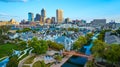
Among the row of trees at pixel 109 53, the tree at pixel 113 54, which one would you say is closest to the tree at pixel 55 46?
the row of trees at pixel 109 53

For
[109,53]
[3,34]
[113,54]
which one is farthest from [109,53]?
[3,34]

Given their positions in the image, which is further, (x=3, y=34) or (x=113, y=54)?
(x=3, y=34)

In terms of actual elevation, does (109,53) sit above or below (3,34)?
above

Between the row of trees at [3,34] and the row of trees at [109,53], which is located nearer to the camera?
the row of trees at [109,53]

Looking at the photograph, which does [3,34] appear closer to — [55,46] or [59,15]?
[55,46]

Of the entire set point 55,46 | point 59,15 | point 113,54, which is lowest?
point 55,46

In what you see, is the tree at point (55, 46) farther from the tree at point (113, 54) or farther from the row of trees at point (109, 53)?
the tree at point (113, 54)

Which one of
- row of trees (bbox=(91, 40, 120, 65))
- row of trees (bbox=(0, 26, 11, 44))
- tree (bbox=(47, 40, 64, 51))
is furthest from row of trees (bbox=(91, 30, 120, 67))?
row of trees (bbox=(0, 26, 11, 44))

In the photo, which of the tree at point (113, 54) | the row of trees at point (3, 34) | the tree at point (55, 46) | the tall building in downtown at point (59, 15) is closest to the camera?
the tree at point (113, 54)

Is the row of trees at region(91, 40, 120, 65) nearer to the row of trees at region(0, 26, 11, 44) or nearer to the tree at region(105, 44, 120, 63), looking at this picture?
the tree at region(105, 44, 120, 63)

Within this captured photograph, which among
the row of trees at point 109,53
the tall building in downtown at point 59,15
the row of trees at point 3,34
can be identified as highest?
the tall building in downtown at point 59,15

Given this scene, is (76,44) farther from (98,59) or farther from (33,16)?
(33,16)
